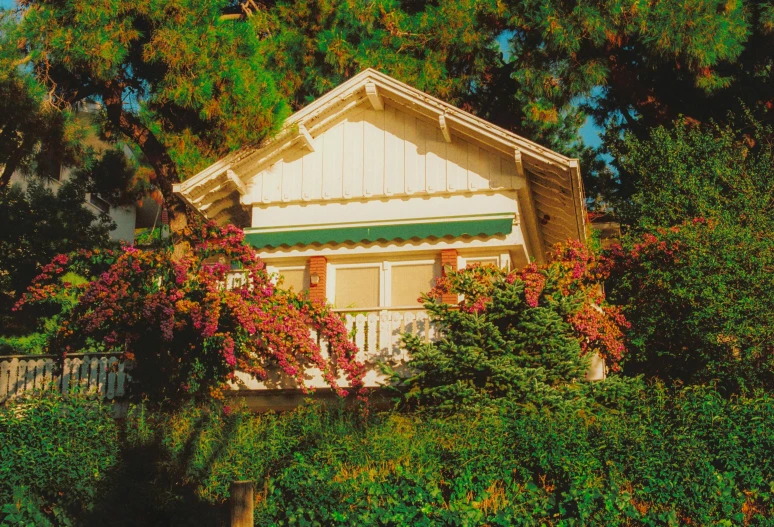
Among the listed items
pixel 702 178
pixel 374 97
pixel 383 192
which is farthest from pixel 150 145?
pixel 702 178

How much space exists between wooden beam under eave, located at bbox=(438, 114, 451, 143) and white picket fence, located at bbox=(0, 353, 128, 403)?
6445mm

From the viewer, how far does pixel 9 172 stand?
16.2 metres

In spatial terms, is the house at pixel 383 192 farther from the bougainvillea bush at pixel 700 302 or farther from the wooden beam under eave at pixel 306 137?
the bougainvillea bush at pixel 700 302

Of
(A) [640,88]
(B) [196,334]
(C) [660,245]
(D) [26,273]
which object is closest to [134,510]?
(B) [196,334]

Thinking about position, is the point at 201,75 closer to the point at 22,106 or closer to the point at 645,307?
the point at 22,106

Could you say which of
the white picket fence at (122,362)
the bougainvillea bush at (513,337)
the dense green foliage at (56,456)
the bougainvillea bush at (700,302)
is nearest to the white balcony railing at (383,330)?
the white picket fence at (122,362)

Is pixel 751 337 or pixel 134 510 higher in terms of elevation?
pixel 751 337

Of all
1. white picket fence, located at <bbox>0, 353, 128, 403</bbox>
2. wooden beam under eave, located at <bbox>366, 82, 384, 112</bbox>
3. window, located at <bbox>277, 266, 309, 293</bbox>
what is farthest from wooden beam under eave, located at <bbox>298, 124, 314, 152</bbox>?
white picket fence, located at <bbox>0, 353, 128, 403</bbox>

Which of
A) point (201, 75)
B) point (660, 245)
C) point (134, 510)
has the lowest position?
point (134, 510)

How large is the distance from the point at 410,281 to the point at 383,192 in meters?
1.62

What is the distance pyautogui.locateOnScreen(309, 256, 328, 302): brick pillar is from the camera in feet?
51.3

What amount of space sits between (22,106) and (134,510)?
7.36 metres

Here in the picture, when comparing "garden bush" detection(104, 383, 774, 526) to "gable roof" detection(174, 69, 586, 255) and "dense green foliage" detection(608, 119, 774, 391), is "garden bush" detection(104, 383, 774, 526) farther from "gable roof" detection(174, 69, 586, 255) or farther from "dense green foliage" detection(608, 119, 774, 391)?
"gable roof" detection(174, 69, 586, 255)

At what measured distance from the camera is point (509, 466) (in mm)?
9750
